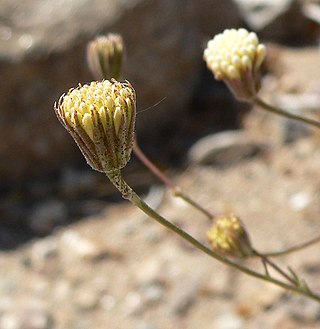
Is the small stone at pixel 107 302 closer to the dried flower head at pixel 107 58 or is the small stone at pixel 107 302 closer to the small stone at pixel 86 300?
the small stone at pixel 86 300

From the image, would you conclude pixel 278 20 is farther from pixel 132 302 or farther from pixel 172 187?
pixel 172 187

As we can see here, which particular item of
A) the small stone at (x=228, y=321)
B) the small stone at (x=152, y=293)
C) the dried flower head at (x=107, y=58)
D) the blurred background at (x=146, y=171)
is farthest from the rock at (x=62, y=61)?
the dried flower head at (x=107, y=58)

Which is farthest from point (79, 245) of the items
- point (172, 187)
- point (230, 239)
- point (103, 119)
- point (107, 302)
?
point (103, 119)

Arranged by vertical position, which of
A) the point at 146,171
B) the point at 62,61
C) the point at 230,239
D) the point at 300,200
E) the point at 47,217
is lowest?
the point at 300,200

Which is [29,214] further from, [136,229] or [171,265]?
[171,265]

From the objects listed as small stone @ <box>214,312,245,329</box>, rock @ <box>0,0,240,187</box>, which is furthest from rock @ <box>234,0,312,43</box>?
small stone @ <box>214,312,245,329</box>

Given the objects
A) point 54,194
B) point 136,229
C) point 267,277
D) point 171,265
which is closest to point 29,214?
point 54,194
